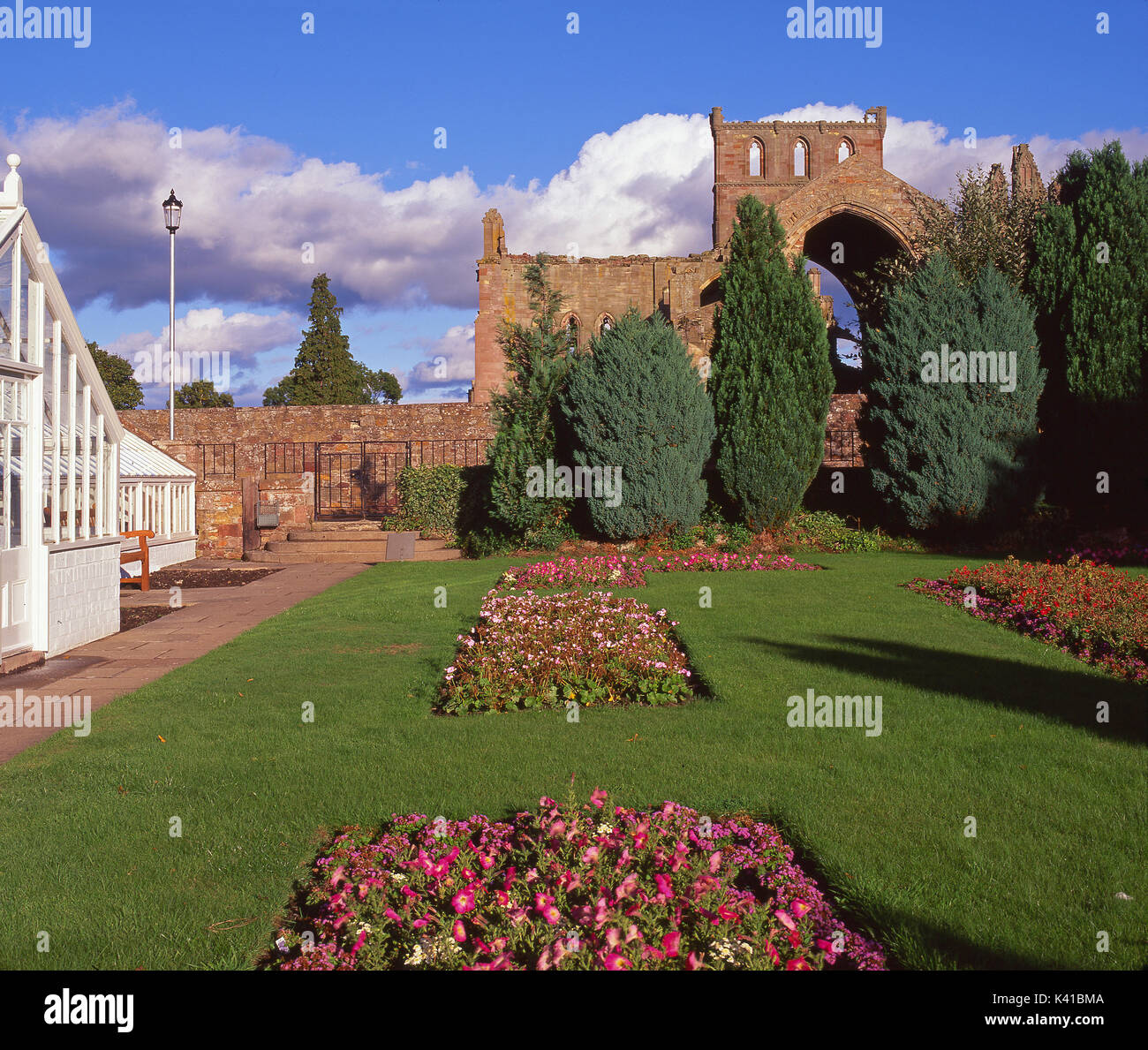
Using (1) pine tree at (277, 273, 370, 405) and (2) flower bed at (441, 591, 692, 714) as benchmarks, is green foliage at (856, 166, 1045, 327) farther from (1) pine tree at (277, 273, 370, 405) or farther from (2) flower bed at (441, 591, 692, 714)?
(1) pine tree at (277, 273, 370, 405)

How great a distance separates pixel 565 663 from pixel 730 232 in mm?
29328

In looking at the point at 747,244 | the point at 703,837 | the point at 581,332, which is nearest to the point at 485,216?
the point at 581,332

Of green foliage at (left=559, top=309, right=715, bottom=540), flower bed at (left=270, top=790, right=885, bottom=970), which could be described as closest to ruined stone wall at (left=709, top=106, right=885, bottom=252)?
green foliage at (left=559, top=309, right=715, bottom=540)

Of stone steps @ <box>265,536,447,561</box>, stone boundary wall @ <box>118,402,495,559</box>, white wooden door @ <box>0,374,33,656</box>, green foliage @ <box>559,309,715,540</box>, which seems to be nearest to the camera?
→ white wooden door @ <box>0,374,33,656</box>

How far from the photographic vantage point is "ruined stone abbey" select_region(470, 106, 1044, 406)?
27094 millimetres

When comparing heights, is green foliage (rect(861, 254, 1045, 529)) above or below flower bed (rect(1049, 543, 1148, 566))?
above

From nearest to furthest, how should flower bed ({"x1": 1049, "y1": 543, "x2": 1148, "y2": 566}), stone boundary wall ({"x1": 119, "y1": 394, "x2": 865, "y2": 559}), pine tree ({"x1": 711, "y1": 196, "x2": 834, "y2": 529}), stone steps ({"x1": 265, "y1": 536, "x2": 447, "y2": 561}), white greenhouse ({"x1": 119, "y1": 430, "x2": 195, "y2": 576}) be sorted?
1. flower bed ({"x1": 1049, "y1": 543, "x2": 1148, "y2": 566})
2. white greenhouse ({"x1": 119, "y1": 430, "x2": 195, "y2": 576})
3. pine tree ({"x1": 711, "y1": 196, "x2": 834, "y2": 529})
4. stone steps ({"x1": 265, "y1": 536, "x2": 447, "y2": 561})
5. stone boundary wall ({"x1": 119, "y1": 394, "x2": 865, "y2": 559})

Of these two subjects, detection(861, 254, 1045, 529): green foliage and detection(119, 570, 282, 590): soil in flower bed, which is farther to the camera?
detection(861, 254, 1045, 529): green foliage

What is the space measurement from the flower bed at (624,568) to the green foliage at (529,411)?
7.03 feet

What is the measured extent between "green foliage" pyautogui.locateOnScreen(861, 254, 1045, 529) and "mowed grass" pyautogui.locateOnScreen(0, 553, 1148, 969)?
25.3 ft

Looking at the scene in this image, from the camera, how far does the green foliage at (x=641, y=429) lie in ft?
48.9

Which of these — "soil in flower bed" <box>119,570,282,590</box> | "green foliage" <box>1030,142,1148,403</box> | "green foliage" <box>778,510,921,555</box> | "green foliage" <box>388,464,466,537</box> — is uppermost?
"green foliage" <box>1030,142,1148,403</box>

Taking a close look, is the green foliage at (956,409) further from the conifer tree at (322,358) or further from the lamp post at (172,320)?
the conifer tree at (322,358)

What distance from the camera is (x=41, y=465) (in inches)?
329
